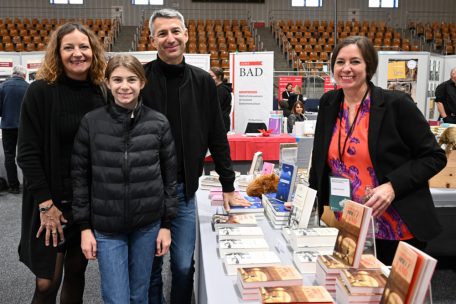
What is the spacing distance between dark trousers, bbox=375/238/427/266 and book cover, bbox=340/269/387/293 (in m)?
0.43

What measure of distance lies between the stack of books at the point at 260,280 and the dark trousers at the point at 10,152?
16.2ft

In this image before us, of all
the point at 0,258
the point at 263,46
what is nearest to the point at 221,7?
the point at 263,46

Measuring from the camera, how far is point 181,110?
1950 mm

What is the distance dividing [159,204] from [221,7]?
1600 cm

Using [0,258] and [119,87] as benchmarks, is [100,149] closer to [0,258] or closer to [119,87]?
[119,87]

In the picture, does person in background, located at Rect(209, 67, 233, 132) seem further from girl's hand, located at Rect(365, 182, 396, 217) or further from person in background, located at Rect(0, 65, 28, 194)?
girl's hand, located at Rect(365, 182, 396, 217)

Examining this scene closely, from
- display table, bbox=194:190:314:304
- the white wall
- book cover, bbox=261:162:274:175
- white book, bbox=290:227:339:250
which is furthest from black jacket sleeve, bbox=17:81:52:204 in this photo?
the white wall

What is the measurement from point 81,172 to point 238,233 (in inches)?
24.9

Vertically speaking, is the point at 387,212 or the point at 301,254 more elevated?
the point at 387,212

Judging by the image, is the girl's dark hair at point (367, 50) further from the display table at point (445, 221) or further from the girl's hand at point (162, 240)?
the display table at point (445, 221)

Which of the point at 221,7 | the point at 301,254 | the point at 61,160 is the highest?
the point at 221,7

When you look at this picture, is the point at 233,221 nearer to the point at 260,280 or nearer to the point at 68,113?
the point at 260,280

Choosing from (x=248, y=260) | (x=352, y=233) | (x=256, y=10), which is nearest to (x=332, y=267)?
(x=352, y=233)

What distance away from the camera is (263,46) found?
50.6ft
